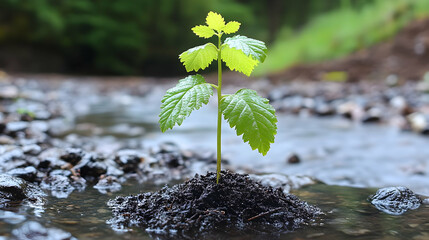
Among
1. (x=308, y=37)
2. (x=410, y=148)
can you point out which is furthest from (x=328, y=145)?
(x=308, y=37)

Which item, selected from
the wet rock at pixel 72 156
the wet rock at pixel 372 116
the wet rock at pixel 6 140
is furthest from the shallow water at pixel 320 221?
the wet rock at pixel 372 116

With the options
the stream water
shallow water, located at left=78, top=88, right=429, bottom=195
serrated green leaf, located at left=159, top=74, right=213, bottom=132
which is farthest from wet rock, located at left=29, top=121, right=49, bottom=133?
serrated green leaf, located at left=159, top=74, right=213, bottom=132

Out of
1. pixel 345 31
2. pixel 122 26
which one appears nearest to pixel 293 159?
pixel 345 31

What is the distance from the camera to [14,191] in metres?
1.81

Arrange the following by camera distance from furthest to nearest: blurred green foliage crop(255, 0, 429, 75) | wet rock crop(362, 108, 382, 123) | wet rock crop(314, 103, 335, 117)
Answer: blurred green foliage crop(255, 0, 429, 75) < wet rock crop(314, 103, 335, 117) < wet rock crop(362, 108, 382, 123)

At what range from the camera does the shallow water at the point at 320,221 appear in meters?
1.51

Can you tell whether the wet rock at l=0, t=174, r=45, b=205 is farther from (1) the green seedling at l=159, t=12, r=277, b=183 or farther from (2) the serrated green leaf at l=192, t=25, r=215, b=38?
(2) the serrated green leaf at l=192, t=25, r=215, b=38

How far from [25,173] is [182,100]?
4.18 feet

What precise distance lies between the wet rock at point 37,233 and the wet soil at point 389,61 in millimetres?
8959

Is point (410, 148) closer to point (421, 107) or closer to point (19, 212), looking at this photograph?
point (421, 107)

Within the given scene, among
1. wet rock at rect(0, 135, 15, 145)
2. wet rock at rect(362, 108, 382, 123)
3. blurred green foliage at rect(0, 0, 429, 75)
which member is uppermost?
blurred green foliage at rect(0, 0, 429, 75)

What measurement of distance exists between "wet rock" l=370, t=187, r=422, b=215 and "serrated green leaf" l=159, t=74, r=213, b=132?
3.47ft

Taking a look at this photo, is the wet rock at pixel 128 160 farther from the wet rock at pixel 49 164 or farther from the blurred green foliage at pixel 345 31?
the blurred green foliage at pixel 345 31

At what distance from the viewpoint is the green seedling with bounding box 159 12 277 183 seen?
60.5 inches
